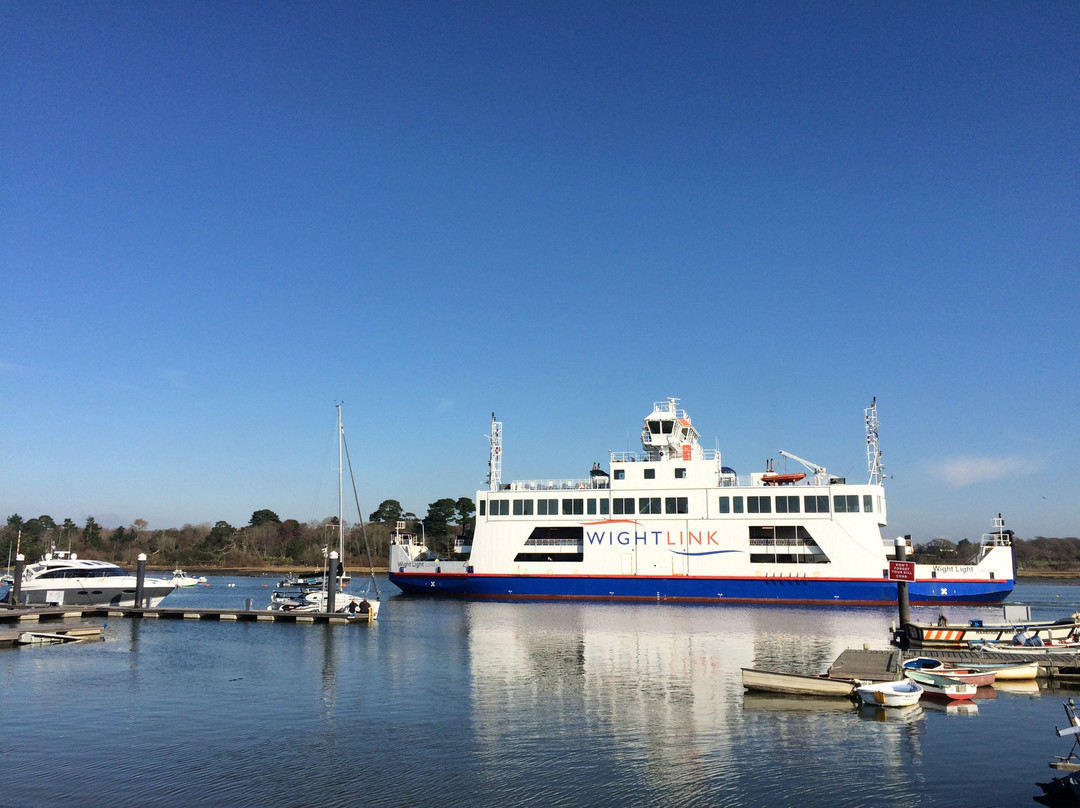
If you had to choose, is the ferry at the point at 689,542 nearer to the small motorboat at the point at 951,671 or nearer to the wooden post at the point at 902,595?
the wooden post at the point at 902,595

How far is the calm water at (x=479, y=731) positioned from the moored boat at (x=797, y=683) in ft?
1.85

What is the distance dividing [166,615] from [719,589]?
1266 inches

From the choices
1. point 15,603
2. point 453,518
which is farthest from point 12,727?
point 453,518

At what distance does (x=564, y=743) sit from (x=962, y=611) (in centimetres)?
3828

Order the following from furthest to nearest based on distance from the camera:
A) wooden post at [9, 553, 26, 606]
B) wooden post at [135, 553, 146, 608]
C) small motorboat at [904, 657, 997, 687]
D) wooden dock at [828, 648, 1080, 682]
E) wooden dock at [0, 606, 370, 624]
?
wooden post at [135, 553, 146, 608], wooden post at [9, 553, 26, 606], wooden dock at [0, 606, 370, 624], small motorboat at [904, 657, 997, 687], wooden dock at [828, 648, 1080, 682]

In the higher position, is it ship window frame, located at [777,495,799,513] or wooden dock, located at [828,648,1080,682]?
ship window frame, located at [777,495,799,513]

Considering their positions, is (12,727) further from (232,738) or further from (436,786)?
(436,786)

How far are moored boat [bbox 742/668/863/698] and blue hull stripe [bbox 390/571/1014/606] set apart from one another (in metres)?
26.7

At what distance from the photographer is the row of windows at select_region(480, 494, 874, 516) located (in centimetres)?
4597

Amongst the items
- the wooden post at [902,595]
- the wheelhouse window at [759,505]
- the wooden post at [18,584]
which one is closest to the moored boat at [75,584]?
the wooden post at [18,584]

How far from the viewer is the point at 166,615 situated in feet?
127

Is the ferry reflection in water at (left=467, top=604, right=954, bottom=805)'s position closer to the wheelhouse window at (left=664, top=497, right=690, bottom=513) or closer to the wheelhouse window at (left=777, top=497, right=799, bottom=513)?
the wheelhouse window at (left=777, top=497, right=799, bottom=513)

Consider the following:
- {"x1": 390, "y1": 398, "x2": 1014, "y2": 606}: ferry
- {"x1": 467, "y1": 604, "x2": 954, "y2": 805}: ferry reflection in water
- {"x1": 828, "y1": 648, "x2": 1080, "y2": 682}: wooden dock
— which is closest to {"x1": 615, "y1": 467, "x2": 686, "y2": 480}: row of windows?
{"x1": 390, "y1": 398, "x2": 1014, "y2": 606}: ferry

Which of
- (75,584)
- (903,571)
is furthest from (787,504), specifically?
(75,584)
